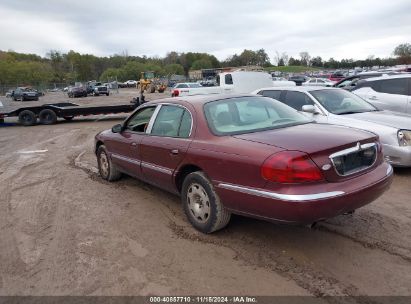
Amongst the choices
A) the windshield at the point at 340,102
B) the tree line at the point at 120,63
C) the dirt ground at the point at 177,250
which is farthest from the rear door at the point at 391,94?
the tree line at the point at 120,63

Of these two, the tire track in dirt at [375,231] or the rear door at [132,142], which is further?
the rear door at [132,142]

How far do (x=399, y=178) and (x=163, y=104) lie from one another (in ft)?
13.4

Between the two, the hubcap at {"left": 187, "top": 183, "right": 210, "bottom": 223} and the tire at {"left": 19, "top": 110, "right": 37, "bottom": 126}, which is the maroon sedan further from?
the tire at {"left": 19, "top": 110, "right": 37, "bottom": 126}

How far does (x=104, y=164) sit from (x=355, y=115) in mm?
4592

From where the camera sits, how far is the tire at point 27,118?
700 inches

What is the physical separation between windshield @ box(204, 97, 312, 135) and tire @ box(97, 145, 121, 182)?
8.86ft

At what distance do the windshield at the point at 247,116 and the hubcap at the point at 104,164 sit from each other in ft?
9.52

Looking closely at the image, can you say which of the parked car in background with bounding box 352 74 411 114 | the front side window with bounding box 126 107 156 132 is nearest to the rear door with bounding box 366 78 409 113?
the parked car in background with bounding box 352 74 411 114

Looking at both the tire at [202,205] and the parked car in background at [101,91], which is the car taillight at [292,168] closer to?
the tire at [202,205]

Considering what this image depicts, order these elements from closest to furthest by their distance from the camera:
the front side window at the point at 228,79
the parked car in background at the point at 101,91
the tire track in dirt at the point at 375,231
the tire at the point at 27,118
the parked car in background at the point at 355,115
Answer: the tire track in dirt at the point at 375,231
the parked car in background at the point at 355,115
the tire at the point at 27,118
the front side window at the point at 228,79
the parked car in background at the point at 101,91

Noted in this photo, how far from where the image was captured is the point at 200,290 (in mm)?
3309

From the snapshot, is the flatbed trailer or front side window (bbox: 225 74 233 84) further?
front side window (bbox: 225 74 233 84)

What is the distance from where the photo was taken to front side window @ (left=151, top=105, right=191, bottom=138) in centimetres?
470

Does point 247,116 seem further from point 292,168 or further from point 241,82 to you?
point 241,82
